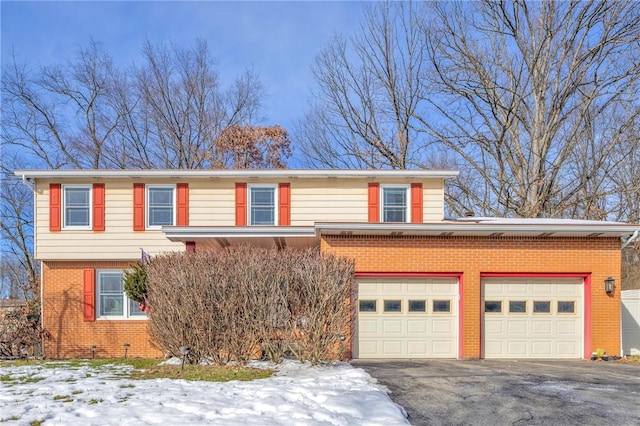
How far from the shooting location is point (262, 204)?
15969 millimetres

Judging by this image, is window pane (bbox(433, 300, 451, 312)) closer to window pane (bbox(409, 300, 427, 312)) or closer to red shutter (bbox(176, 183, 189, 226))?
window pane (bbox(409, 300, 427, 312))

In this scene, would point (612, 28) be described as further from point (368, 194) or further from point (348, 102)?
point (368, 194)

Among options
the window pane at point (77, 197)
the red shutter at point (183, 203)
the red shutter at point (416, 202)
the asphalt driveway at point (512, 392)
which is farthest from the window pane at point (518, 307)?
the window pane at point (77, 197)

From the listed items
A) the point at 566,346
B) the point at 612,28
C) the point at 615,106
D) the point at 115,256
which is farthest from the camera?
the point at 615,106

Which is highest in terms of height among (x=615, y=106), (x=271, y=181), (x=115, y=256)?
(x=615, y=106)

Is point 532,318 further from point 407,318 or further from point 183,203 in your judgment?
point 183,203

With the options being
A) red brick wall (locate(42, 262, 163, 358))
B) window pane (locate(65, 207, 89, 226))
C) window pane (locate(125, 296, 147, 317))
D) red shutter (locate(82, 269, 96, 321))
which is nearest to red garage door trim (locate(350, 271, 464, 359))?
red brick wall (locate(42, 262, 163, 358))

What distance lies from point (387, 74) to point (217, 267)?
62.8 feet

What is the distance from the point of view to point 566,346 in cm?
1204

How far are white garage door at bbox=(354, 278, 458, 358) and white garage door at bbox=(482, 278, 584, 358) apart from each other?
2.89 feet

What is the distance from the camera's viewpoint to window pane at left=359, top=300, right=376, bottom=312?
39.2 feet

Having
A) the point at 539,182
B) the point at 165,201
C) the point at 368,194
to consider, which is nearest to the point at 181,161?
the point at 165,201

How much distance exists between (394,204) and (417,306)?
4.61m

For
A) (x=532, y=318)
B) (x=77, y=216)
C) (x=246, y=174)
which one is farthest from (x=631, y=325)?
(x=77, y=216)
